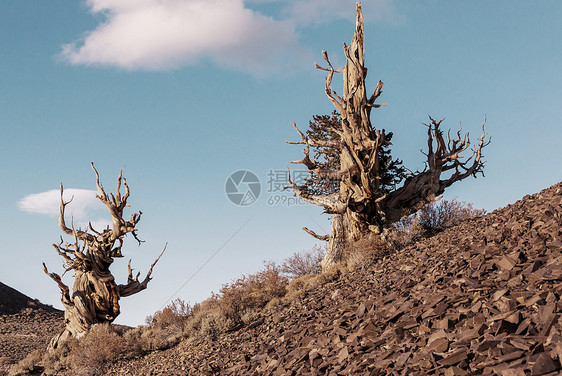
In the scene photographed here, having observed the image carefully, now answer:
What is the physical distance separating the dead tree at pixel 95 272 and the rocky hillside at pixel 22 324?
2.19m

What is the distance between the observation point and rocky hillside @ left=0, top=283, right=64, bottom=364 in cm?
2019

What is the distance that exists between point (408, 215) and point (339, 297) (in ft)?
23.0

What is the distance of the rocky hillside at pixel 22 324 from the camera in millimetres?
20188

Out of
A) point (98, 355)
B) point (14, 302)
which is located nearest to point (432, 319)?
point (98, 355)

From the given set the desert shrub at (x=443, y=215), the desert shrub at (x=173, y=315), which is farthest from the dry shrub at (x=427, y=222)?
A: the desert shrub at (x=173, y=315)

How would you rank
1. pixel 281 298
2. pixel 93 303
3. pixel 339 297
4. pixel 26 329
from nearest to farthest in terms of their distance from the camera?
pixel 339 297 < pixel 281 298 < pixel 93 303 < pixel 26 329

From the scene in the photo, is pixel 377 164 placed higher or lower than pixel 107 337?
higher

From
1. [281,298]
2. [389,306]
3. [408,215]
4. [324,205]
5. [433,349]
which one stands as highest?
[324,205]

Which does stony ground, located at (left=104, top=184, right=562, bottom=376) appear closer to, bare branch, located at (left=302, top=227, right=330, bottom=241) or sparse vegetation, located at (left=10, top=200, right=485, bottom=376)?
sparse vegetation, located at (left=10, top=200, right=485, bottom=376)

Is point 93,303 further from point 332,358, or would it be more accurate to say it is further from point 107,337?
point 332,358

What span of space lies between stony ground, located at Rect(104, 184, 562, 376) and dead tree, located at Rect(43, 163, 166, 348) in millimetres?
7018

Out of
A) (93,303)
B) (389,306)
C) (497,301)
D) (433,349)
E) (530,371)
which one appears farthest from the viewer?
(93,303)

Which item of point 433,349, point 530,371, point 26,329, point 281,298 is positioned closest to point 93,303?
point 26,329

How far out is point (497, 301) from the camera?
20.4ft
